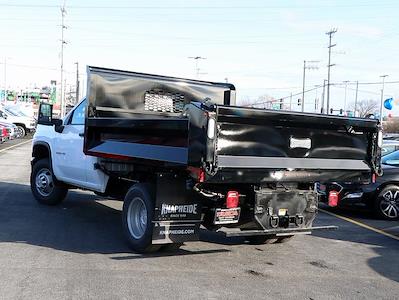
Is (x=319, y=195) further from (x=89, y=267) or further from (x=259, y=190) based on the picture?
(x=89, y=267)

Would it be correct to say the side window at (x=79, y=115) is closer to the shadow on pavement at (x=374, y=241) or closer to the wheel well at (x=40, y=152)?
the wheel well at (x=40, y=152)

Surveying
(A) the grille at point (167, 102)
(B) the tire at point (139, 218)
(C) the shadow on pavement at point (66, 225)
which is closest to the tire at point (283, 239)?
(C) the shadow on pavement at point (66, 225)

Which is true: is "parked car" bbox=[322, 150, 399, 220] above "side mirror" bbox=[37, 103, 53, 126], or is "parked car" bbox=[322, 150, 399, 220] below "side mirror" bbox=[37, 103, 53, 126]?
below

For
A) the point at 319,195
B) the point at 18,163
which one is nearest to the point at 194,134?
the point at 319,195

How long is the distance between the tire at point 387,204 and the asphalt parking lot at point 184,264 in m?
0.82

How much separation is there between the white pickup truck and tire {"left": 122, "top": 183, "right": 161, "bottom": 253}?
0.01m

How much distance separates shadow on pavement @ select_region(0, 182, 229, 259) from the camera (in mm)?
7250

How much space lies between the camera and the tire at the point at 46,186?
1026 centimetres

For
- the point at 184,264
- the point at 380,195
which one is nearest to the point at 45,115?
the point at 184,264

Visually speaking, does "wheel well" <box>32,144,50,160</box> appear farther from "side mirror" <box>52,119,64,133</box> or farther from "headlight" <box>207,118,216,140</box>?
"headlight" <box>207,118,216,140</box>

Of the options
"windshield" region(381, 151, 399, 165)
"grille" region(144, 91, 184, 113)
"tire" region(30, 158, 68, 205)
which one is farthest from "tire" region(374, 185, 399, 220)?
"tire" region(30, 158, 68, 205)

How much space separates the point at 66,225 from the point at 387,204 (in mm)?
6112

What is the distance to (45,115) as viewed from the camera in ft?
34.8

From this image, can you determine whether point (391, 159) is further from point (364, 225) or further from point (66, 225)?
point (66, 225)
